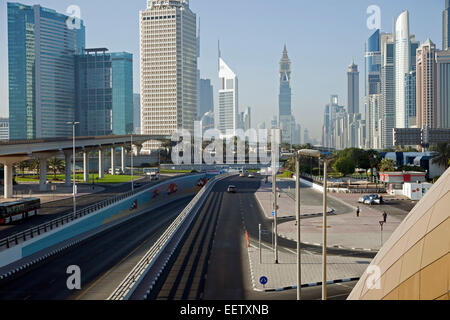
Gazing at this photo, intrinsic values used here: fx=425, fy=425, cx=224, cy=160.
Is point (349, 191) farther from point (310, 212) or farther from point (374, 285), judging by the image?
point (374, 285)

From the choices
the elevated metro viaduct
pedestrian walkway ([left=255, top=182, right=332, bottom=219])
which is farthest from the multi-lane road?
the elevated metro viaduct

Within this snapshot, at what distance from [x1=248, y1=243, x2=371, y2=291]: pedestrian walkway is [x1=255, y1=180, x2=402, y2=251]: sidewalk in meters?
4.52

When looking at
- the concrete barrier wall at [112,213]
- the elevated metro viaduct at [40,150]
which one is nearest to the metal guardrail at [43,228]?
the concrete barrier wall at [112,213]

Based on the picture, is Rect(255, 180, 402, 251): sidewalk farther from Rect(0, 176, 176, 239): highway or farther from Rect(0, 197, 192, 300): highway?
Rect(0, 176, 176, 239): highway

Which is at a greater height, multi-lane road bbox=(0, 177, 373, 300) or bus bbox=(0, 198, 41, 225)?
bus bbox=(0, 198, 41, 225)

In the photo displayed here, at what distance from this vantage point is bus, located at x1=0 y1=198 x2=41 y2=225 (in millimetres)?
40875

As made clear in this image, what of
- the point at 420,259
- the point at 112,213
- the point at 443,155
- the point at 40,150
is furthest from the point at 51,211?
the point at 443,155

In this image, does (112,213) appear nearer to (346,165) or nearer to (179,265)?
(179,265)

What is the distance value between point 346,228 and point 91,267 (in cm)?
2385

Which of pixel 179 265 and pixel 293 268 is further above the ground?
pixel 179 265

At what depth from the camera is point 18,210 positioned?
141 feet

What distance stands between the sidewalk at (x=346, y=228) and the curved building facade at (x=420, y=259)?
76.3ft
